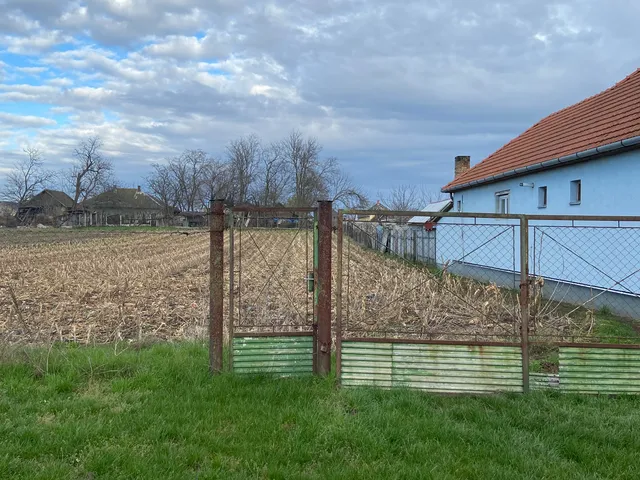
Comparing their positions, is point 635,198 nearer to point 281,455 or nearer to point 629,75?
point 629,75

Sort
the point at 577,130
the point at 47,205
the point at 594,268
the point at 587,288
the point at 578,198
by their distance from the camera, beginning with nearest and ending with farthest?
the point at 594,268 < the point at 587,288 < the point at 578,198 < the point at 577,130 < the point at 47,205

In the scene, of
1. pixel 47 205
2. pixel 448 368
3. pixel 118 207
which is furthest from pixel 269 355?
pixel 47 205

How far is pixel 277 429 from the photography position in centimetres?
437

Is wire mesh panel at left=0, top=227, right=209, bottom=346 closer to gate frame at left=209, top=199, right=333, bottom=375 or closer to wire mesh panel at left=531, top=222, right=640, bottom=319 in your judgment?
gate frame at left=209, top=199, right=333, bottom=375

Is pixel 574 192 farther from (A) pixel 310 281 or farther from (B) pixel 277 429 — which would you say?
(B) pixel 277 429

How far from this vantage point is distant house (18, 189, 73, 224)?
81625 mm

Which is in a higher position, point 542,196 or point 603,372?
Answer: point 542,196

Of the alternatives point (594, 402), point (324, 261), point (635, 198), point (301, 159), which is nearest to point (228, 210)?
point (324, 261)

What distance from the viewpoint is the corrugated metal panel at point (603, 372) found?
544 centimetres

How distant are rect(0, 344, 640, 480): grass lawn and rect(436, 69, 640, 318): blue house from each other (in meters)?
3.57

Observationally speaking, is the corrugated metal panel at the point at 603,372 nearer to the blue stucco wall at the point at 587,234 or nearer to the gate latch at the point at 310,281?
the gate latch at the point at 310,281

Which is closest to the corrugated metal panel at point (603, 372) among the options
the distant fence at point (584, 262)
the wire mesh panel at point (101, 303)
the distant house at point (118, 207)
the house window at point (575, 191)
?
the distant fence at point (584, 262)

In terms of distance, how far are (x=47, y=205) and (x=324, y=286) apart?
303 ft

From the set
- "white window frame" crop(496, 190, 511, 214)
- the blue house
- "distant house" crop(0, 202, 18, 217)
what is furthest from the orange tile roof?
"distant house" crop(0, 202, 18, 217)
